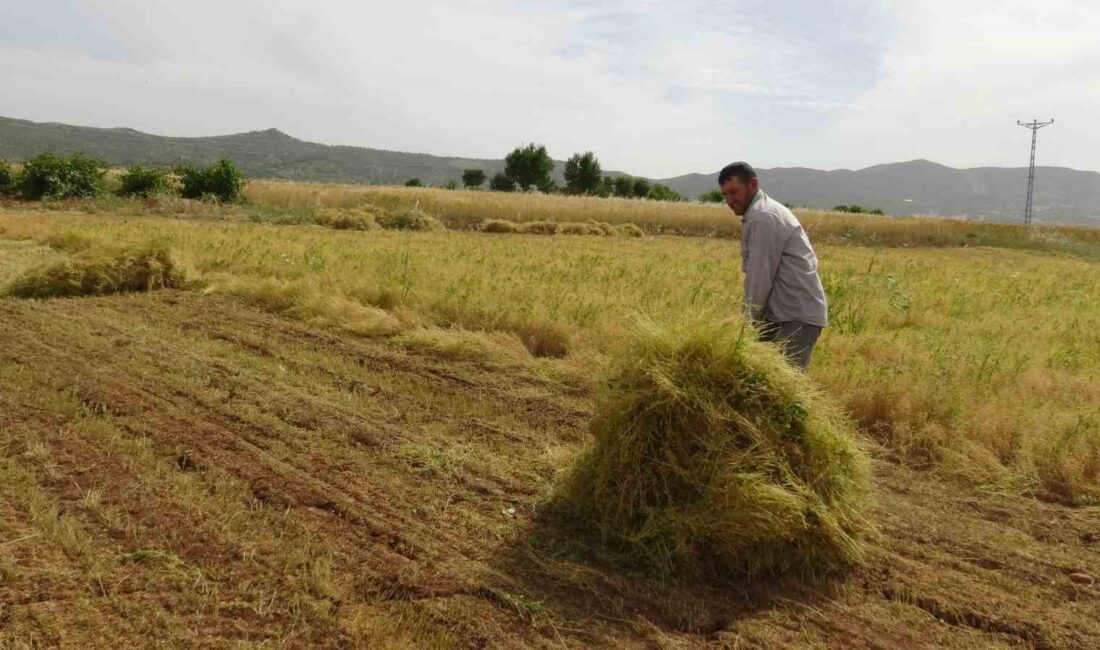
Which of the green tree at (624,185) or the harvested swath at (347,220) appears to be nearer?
the harvested swath at (347,220)

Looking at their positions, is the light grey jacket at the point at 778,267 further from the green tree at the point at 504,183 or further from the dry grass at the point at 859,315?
the green tree at the point at 504,183

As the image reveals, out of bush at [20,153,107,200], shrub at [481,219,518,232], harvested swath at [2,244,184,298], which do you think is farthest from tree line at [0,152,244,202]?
harvested swath at [2,244,184,298]

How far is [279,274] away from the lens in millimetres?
10609

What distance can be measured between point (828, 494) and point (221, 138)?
15108 cm

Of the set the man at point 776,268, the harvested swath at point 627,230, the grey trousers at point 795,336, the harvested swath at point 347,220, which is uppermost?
the harvested swath at point 627,230

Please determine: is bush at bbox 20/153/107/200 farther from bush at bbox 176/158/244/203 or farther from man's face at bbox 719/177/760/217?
man's face at bbox 719/177/760/217

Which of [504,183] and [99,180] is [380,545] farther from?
[504,183]

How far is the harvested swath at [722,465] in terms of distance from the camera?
343 cm

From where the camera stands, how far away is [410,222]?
→ 84.2 ft

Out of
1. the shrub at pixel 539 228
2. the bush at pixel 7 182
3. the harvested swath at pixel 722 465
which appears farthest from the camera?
the bush at pixel 7 182

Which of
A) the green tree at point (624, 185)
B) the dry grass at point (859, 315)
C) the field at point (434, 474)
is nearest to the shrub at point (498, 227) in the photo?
the dry grass at point (859, 315)

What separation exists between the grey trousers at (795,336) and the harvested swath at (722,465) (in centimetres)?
58

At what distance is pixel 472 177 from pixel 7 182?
162 feet

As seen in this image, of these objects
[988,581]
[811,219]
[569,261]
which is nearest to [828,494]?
[988,581]
